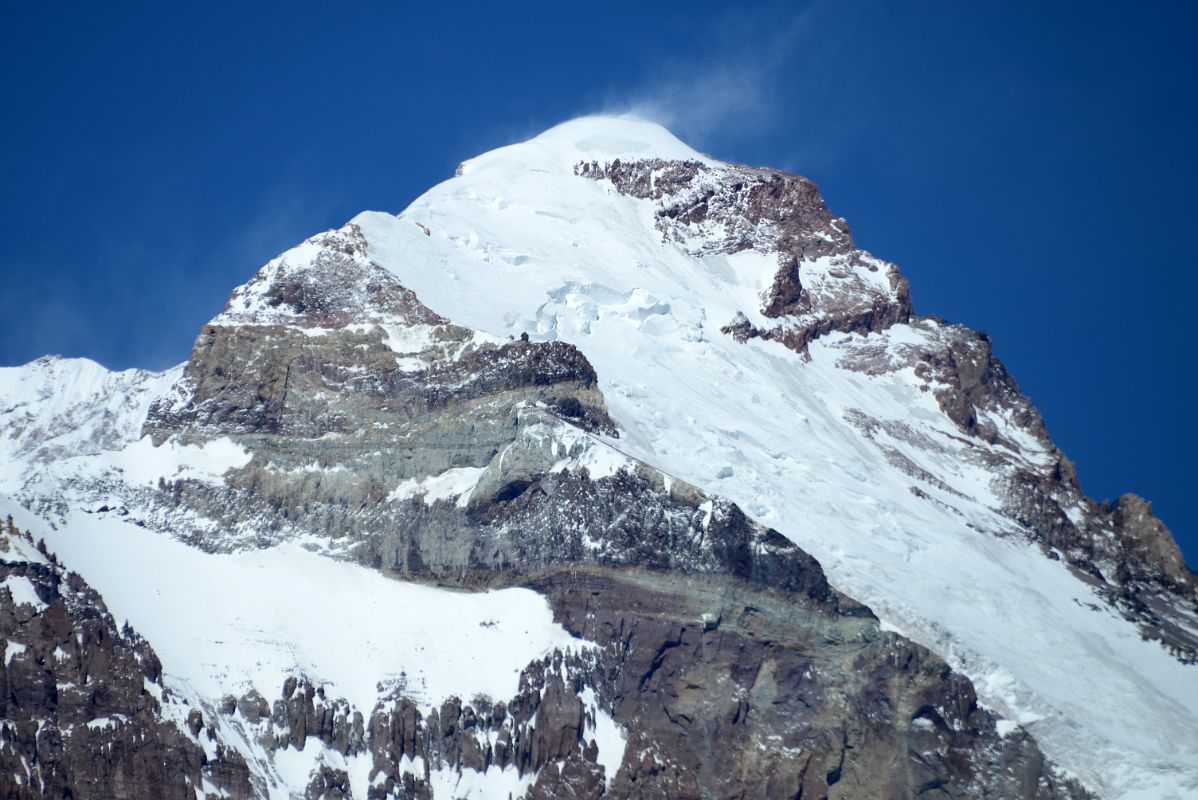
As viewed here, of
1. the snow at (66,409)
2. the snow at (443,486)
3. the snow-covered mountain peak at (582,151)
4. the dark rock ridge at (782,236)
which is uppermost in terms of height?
the snow-covered mountain peak at (582,151)

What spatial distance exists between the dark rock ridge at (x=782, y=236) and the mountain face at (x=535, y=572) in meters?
12.4

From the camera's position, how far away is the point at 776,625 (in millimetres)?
109438

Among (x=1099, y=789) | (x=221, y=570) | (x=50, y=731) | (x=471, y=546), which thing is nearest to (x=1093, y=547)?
(x=1099, y=789)

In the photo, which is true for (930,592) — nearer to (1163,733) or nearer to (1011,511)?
(1163,733)

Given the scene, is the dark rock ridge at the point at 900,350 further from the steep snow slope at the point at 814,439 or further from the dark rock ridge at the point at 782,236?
the steep snow slope at the point at 814,439

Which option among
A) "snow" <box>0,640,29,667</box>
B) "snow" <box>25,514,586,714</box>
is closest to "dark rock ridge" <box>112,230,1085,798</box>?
"snow" <box>25,514,586,714</box>

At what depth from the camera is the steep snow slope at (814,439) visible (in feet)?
374

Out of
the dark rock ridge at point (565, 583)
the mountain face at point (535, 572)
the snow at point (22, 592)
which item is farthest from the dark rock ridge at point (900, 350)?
the snow at point (22, 592)

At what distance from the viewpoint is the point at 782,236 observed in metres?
176

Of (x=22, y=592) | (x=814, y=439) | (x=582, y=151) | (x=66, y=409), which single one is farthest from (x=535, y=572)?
(x=582, y=151)

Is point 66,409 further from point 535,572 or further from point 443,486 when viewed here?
point 535,572

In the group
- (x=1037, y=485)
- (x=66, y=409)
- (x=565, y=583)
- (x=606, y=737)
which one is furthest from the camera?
(x=1037, y=485)

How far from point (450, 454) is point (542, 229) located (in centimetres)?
4679

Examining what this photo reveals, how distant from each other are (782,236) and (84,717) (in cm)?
8834
